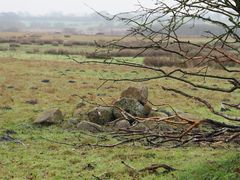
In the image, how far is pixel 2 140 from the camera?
46.9 ft

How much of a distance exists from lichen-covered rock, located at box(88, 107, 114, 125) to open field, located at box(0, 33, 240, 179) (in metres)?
1.07

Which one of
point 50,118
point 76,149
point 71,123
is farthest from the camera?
point 50,118

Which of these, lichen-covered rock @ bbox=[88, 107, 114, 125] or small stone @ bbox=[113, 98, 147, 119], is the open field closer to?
lichen-covered rock @ bbox=[88, 107, 114, 125]

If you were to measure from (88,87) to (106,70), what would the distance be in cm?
925

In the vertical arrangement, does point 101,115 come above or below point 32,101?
above

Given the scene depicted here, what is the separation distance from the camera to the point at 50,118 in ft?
54.2

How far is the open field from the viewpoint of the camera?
9.84m

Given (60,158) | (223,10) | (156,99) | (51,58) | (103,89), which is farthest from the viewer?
(51,58)

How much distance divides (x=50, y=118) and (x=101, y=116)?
1.89m

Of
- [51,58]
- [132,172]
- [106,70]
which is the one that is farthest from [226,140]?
[51,58]

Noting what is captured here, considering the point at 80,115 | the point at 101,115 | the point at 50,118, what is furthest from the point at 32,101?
the point at 101,115

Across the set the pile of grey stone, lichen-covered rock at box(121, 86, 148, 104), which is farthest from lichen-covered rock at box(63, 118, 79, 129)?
lichen-covered rock at box(121, 86, 148, 104)

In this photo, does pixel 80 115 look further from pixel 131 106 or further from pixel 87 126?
A: pixel 131 106

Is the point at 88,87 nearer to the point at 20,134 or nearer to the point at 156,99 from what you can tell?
the point at 156,99
